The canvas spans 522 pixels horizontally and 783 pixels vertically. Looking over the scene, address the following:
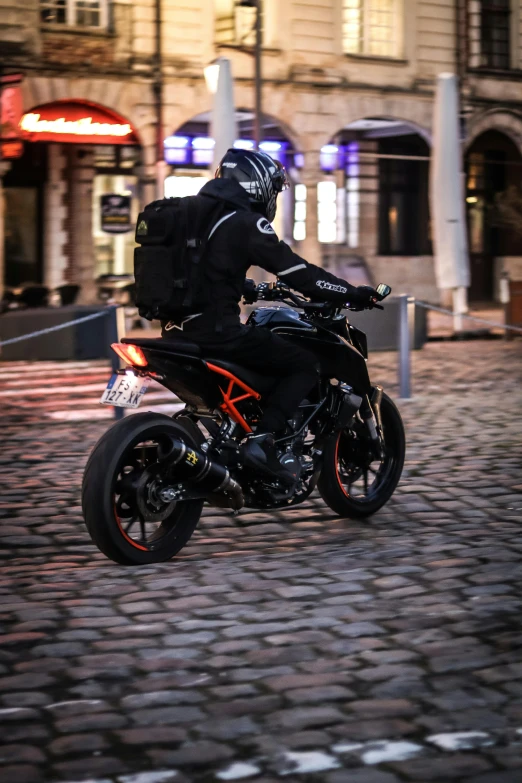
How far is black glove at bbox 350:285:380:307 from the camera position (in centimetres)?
628

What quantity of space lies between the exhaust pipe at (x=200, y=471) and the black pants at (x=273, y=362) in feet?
1.13

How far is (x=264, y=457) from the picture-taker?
619cm

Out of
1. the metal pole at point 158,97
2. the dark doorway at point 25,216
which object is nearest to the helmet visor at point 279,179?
the metal pole at point 158,97

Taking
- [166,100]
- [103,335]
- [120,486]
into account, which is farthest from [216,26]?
[120,486]

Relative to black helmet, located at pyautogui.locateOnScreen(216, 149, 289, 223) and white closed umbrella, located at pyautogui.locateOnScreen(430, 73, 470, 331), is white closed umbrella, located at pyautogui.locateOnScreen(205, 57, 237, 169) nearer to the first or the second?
white closed umbrella, located at pyautogui.locateOnScreen(430, 73, 470, 331)

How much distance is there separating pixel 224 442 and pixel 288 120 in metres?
19.9

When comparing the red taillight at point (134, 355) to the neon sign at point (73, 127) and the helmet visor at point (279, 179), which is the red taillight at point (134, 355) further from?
the neon sign at point (73, 127)

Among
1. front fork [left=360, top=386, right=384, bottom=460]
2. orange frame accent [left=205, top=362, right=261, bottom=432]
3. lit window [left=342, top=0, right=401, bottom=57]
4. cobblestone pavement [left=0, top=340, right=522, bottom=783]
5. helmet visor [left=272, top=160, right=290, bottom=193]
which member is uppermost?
lit window [left=342, top=0, right=401, bottom=57]

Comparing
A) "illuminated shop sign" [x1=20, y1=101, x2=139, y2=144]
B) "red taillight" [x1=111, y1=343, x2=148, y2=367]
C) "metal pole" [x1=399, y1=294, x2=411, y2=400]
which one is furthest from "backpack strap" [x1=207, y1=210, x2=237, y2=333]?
"illuminated shop sign" [x1=20, y1=101, x2=139, y2=144]

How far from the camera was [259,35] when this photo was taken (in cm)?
2067

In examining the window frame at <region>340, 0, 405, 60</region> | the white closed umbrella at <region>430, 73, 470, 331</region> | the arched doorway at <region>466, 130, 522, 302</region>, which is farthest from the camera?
the arched doorway at <region>466, 130, 522, 302</region>

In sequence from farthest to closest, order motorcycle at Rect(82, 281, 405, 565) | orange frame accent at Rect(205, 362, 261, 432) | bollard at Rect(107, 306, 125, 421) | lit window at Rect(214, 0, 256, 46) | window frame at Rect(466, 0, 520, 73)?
1. window frame at Rect(466, 0, 520, 73)
2. lit window at Rect(214, 0, 256, 46)
3. bollard at Rect(107, 306, 125, 421)
4. orange frame accent at Rect(205, 362, 261, 432)
5. motorcycle at Rect(82, 281, 405, 565)

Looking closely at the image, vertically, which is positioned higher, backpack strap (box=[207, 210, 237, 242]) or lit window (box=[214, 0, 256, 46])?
lit window (box=[214, 0, 256, 46])

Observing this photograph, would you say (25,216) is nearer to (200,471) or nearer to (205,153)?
(205,153)
